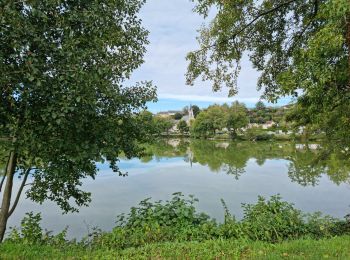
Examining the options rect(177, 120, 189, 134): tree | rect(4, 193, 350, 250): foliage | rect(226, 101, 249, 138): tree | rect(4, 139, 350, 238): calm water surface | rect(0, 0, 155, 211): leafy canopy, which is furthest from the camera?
rect(177, 120, 189, 134): tree

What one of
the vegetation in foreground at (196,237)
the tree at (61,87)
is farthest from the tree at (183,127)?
the tree at (61,87)

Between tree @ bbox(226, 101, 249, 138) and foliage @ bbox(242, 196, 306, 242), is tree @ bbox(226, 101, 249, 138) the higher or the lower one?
the higher one

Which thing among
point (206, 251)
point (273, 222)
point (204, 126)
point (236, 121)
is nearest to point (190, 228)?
point (206, 251)

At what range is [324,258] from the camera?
3.63 metres

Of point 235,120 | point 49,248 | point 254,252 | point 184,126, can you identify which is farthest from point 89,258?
point 184,126

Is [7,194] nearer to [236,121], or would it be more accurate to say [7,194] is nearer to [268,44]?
[268,44]

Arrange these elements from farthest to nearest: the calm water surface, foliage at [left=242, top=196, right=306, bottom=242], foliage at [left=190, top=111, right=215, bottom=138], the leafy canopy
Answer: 1. foliage at [left=190, top=111, right=215, bottom=138]
2. the calm water surface
3. foliage at [left=242, top=196, right=306, bottom=242]
4. the leafy canopy

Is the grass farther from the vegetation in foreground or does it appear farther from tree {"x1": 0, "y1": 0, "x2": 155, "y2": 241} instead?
tree {"x1": 0, "y1": 0, "x2": 155, "y2": 241}

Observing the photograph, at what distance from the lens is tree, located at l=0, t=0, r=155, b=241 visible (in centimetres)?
310

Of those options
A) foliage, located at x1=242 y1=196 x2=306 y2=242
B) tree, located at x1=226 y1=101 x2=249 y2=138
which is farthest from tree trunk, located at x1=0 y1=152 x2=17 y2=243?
tree, located at x1=226 y1=101 x2=249 y2=138

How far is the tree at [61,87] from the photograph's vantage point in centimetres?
310

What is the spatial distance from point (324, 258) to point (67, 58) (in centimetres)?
358

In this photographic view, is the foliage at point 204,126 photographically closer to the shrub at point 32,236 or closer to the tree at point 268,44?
the tree at point 268,44

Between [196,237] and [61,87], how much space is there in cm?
296
